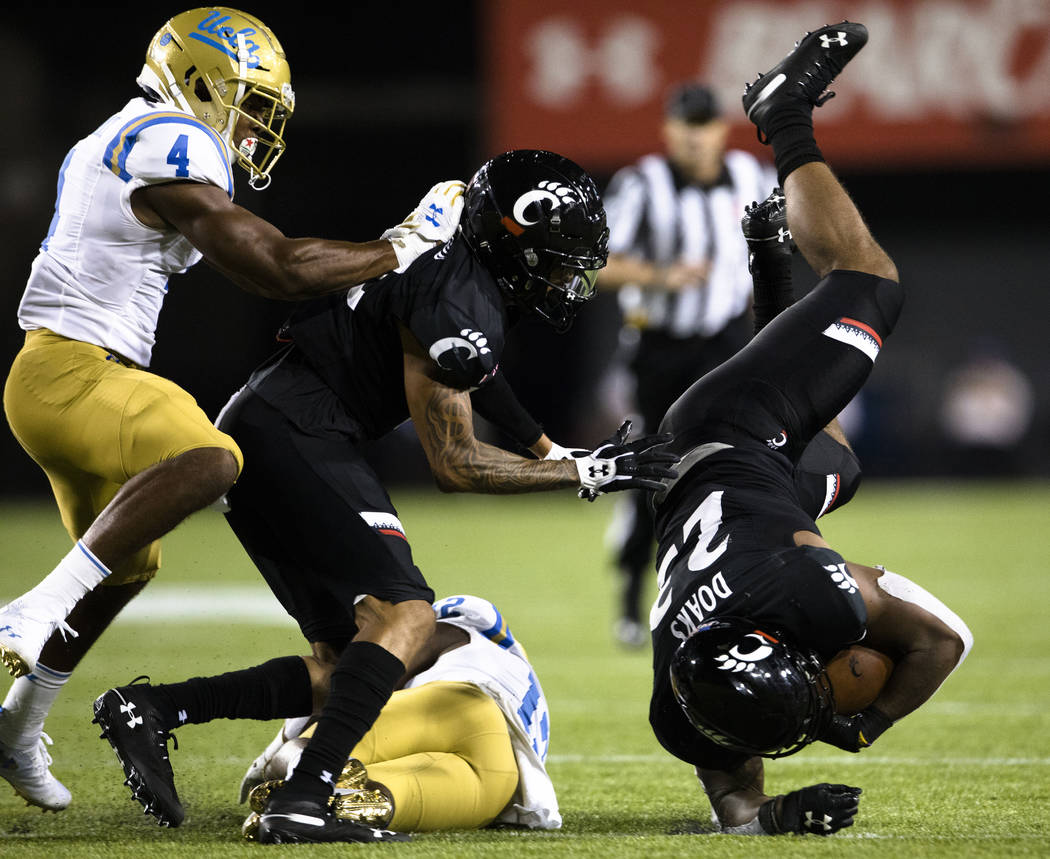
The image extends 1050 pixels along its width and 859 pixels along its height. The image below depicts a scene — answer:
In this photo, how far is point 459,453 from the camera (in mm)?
2906

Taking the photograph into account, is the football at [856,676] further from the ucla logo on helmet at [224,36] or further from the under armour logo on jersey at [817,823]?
the ucla logo on helmet at [224,36]

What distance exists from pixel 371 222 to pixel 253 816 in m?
13.5

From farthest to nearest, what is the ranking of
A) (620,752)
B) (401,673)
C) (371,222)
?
(371,222) → (620,752) → (401,673)

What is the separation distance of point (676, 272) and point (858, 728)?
3028 millimetres

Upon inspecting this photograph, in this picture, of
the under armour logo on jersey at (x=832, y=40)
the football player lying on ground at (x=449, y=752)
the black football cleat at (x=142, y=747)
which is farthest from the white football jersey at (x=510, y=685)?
the under armour logo on jersey at (x=832, y=40)

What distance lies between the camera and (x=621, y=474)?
9.41 feet

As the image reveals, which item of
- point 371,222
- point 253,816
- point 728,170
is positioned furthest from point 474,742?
point 371,222

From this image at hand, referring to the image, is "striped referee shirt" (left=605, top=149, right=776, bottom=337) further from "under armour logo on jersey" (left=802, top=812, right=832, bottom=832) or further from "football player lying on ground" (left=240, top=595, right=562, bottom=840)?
"under armour logo on jersey" (left=802, top=812, right=832, bottom=832)

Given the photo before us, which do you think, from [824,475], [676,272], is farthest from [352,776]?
[676,272]

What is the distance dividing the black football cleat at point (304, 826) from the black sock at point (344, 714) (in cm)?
2

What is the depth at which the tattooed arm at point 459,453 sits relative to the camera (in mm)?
2906

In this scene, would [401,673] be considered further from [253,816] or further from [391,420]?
[391,420]

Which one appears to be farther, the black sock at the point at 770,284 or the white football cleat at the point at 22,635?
the black sock at the point at 770,284

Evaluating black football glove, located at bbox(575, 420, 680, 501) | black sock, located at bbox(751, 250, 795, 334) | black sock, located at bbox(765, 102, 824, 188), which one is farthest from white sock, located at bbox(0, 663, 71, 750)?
black sock, located at bbox(765, 102, 824, 188)
